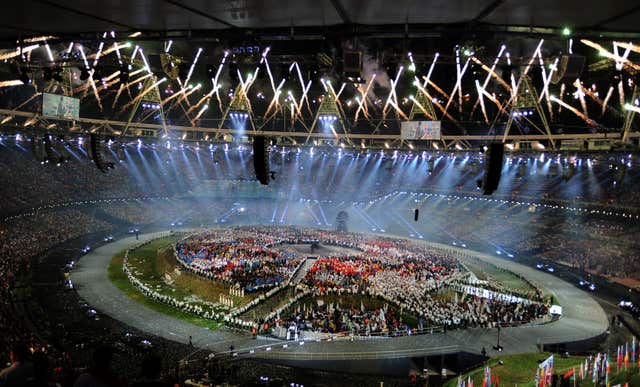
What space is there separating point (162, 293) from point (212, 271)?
317 cm

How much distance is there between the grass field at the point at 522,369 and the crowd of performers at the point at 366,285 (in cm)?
400

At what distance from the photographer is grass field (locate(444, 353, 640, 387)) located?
1343 centimetres

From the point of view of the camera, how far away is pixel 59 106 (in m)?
22.7

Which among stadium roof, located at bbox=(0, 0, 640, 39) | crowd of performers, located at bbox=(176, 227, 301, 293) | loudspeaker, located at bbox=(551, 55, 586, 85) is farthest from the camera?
crowd of performers, located at bbox=(176, 227, 301, 293)

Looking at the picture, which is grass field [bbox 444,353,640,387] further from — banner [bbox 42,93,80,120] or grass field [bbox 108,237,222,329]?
banner [bbox 42,93,80,120]

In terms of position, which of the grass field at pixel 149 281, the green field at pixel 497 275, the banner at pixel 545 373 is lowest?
the green field at pixel 497 275

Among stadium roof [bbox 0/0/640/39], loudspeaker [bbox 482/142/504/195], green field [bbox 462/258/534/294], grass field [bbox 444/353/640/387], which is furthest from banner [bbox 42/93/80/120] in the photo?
green field [bbox 462/258/534/294]

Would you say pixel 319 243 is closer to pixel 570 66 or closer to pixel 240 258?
pixel 240 258

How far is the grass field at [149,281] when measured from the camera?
22.1m

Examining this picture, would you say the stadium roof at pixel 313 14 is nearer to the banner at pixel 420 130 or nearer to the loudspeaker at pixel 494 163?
the loudspeaker at pixel 494 163

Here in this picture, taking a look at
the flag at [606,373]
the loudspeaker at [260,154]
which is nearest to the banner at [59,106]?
the loudspeaker at [260,154]

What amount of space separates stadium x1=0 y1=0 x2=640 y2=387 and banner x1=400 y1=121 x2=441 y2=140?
15cm

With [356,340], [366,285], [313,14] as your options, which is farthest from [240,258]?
[313,14]

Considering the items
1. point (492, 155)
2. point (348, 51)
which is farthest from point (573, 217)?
point (348, 51)
